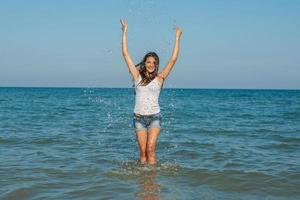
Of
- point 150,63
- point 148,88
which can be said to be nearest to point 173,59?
point 150,63

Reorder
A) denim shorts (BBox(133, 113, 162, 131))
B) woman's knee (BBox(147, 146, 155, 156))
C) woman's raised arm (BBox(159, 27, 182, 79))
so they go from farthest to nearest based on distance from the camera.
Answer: woman's knee (BBox(147, 146, 155, 156)), denim shorts (BBox(133, 113, 162, 131)), woman's raised arm (BBox(159, 27, 182, 79))

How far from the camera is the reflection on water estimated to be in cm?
626

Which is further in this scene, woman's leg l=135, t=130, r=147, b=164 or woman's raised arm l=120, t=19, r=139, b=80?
woman's leg l=135, t=130, r=147, b=164

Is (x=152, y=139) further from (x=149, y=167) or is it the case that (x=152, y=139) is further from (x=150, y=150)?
(x=149, y=167)

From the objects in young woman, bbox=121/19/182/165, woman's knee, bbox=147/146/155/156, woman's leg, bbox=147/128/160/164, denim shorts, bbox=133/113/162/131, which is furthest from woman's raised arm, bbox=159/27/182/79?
woman's knee, bbox=147/146/155/156

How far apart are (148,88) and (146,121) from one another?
22.9 inches

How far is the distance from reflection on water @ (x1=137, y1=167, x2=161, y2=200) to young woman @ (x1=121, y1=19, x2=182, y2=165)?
0.51 m

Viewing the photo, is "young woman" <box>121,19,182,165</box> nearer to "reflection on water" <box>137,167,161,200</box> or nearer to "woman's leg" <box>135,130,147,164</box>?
"woman's leg" <box>135,130,147,164</box>

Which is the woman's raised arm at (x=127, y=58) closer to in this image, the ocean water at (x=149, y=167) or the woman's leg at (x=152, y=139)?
the woman's leg at (x=152, y=139)

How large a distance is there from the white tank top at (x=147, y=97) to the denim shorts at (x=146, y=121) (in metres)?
0.07

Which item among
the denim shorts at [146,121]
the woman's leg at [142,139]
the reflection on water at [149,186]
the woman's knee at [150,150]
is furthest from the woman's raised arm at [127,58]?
the reflection on water at [149,186]

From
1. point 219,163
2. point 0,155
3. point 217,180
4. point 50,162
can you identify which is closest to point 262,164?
point 219,163

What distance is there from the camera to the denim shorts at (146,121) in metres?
7.91

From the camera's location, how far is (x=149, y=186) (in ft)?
22.5
